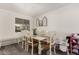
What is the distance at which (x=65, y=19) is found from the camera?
5.09 feet

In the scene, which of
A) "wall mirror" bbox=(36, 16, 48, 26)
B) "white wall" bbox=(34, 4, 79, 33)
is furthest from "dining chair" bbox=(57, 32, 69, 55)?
"wall mirror" bbox=(36, 16, 48, 26)

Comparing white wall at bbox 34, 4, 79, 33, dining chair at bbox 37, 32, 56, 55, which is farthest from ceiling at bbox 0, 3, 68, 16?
dining chair at bbox 37, 32, 56, 55

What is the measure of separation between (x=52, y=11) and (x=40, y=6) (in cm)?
21

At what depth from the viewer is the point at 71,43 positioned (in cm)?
156

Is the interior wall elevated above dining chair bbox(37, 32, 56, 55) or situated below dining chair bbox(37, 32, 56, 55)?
above

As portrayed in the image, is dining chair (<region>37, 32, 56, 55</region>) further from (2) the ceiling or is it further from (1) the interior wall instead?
(1) the interior wall

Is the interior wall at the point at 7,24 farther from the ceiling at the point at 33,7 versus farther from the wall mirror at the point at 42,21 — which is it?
the wall mirror at the point at 42,21

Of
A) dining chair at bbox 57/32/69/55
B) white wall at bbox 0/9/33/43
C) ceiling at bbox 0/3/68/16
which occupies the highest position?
ceiling at bbox 0/3/68/16

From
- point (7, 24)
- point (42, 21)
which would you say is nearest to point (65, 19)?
point (42, 21)

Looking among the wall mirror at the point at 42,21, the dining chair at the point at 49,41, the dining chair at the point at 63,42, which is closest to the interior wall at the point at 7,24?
the wall mirror at the point at 42,21

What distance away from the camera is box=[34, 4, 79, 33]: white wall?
1536 mm

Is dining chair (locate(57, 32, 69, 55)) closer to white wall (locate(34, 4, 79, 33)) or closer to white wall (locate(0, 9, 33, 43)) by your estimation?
white wall (locate(34, 4, 79, 33))

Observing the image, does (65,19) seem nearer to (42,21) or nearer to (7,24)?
(42,21)

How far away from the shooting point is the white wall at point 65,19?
154cm
